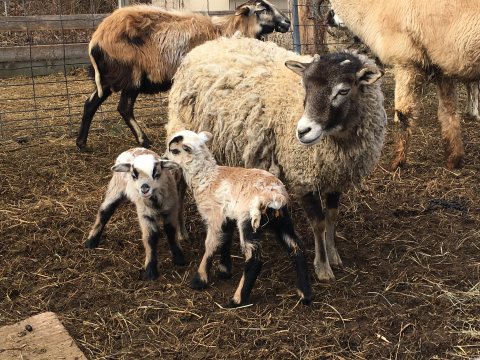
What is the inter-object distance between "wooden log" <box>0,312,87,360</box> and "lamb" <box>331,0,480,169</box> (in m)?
4.08

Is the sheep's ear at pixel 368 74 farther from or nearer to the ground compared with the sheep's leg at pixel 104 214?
farther from the ground

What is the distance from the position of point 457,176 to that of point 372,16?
1.96 meters

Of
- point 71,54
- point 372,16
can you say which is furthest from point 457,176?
point 71,54

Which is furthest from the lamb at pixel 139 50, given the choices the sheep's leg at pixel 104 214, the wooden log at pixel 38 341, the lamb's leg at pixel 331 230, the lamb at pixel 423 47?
the wooden log at pixel 38 341

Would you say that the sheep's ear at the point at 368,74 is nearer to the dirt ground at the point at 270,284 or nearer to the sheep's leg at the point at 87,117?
the dirt ground at the point at 270,284

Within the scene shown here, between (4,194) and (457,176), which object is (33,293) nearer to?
(4,194)

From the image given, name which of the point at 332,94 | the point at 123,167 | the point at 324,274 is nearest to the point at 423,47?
the point at 332,94

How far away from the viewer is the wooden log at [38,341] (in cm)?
336

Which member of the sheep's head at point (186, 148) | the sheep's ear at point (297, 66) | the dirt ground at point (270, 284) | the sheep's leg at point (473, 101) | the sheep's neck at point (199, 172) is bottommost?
the dirt ground at point (270, 284)

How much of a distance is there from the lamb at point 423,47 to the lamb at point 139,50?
6.37 feet

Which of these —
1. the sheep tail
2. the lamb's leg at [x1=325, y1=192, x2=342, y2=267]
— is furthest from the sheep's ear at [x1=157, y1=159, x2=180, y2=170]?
the sheep tail

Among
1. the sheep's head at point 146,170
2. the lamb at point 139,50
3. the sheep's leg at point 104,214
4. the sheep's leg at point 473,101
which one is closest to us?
the sheep's head at point 146,170

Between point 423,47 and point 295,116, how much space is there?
8.46 ft

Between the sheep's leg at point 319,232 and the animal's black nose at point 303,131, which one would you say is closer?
the animal's black nose at point 303,131
